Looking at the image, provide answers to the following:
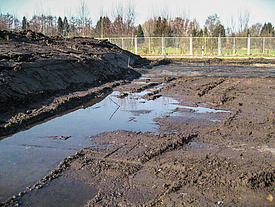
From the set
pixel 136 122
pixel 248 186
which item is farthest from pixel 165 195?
pixel 136 122

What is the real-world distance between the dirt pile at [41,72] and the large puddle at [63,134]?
1112mm

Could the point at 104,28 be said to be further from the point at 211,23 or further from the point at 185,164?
the point at 185,164

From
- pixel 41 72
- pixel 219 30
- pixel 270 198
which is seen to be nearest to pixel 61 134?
pixel 270 198

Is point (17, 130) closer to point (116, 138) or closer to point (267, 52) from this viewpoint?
point (116, 138)

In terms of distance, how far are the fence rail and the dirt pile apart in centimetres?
1824

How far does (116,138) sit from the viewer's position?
582 centimetres

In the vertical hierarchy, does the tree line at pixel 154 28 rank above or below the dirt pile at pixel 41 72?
above

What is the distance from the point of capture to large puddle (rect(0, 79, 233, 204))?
14.4 ft

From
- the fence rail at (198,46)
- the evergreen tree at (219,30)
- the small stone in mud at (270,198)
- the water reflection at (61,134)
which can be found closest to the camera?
the small stone in mud at (270,198)

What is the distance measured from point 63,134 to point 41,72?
4.70 meters

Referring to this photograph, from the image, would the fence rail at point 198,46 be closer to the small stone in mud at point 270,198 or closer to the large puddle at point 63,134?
the large puddle at point 63,134

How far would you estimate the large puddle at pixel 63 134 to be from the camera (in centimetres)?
438

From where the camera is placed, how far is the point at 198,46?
34.2 m

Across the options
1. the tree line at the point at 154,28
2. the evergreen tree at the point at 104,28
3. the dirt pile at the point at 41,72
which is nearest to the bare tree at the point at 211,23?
the tree line at the point at 154,28
